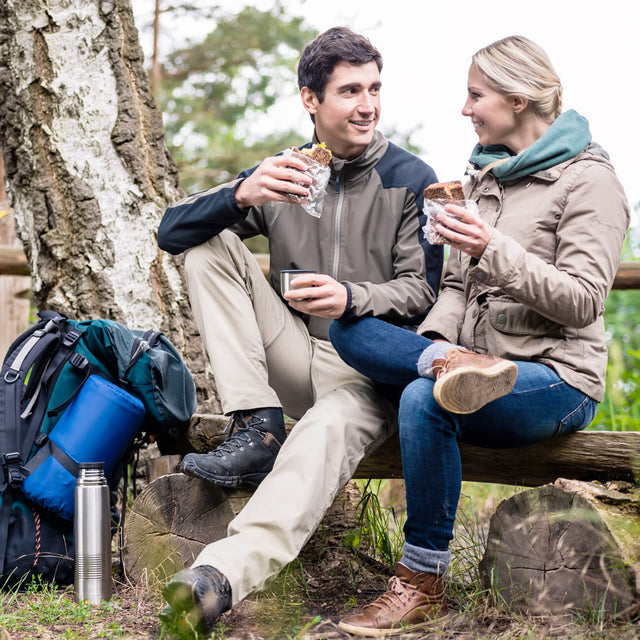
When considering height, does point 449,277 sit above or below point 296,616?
above

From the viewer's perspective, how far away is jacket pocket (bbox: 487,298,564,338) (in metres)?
2.44

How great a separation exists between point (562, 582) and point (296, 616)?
811 millimetres

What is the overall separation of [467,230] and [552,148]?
1.56ft

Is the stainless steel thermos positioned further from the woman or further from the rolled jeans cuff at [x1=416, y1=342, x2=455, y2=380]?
the rolled jeans cuff at [x1=416, y1=342, x2=455, y2=380]

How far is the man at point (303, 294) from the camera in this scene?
2.36 meters

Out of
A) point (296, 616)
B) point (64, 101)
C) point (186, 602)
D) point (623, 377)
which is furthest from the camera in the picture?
point (623, 377)

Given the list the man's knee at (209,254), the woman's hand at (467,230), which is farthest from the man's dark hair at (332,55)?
the woman's hand at (467,230)

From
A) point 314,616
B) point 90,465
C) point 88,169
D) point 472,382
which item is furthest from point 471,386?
point 88,169

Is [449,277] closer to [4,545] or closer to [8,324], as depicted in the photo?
[4,545]

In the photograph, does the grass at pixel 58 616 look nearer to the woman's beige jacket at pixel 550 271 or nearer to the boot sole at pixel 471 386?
the boot sole at pixel 471 386

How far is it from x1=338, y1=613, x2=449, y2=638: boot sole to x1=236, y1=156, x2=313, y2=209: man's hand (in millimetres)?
1322

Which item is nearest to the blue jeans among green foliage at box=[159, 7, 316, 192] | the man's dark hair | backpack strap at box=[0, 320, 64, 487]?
the man's dark hair

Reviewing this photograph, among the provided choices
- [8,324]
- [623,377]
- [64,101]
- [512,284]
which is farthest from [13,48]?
[623,377]

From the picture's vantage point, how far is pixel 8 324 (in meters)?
6.80
